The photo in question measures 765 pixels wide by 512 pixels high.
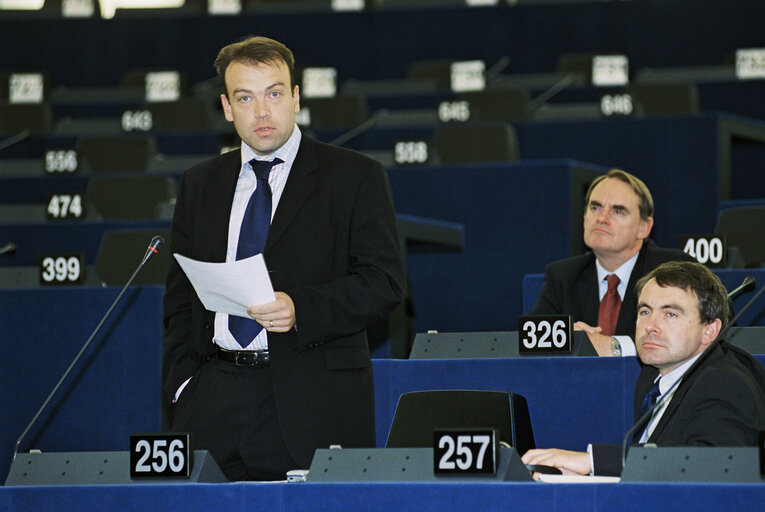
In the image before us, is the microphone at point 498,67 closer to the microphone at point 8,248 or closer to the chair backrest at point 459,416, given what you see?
the microphone at point 8,248

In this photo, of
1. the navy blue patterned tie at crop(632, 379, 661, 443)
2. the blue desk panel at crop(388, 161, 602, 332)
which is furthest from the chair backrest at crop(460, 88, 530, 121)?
the navy blue patterned tie at crop(632, 379, 661, 443)

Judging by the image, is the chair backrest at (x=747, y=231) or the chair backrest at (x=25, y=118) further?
the chair backrest at (x=25, y=118)

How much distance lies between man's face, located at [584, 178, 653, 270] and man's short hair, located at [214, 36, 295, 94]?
163 centimetres

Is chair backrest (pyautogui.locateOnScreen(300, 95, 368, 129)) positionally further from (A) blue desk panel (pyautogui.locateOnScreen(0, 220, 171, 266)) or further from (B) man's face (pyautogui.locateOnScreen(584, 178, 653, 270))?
(B) man's face (pyautogui.locateOnScreen(584, 178, 653, 270))

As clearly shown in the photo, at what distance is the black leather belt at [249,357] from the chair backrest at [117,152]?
4.61 meters

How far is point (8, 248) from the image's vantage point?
510 centimetres

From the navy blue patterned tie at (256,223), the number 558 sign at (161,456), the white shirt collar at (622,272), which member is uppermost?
the navy blue patterned tie at (256,223)

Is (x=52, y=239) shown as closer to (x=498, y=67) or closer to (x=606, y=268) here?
(x=606, y=268)

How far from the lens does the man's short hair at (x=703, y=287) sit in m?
2.74

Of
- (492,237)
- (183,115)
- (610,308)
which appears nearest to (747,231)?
(610,308)

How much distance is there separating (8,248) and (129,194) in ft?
3.17

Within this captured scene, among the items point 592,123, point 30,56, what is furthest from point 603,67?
point 30,56

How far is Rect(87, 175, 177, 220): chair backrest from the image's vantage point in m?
5.88

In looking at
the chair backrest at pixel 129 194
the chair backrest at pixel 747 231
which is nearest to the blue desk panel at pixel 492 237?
the chair backrest at pixel 747 231
